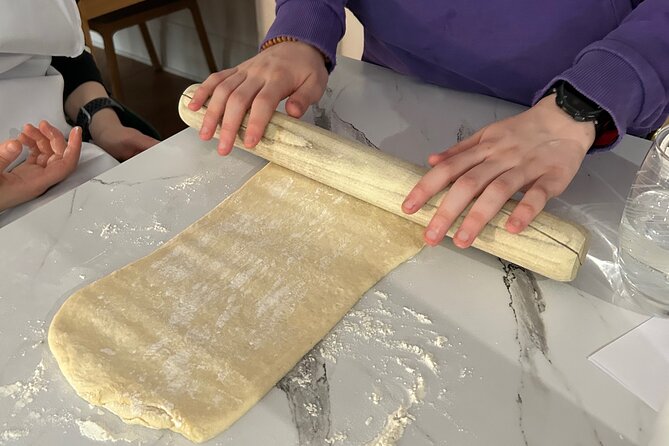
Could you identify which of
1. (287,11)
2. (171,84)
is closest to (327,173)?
(287,11)

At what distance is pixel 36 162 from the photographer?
90 centimetres

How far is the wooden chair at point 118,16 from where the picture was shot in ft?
6.41

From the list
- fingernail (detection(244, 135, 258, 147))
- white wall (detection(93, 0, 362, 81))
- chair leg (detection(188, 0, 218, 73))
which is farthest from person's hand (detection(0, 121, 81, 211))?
chair leg (detection(188, 0, 218, 73))

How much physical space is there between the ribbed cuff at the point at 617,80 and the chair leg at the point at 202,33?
1.96m

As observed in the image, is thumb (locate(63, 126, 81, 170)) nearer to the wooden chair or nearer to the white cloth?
the white cloth

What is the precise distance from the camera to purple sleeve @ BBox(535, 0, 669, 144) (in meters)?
0.67

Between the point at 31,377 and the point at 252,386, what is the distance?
0.68 feet

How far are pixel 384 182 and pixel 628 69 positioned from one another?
308 millimetres

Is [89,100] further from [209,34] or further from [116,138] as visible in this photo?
[209,34]

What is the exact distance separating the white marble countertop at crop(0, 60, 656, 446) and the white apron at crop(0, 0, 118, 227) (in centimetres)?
22

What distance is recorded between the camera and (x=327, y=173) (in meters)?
0.70

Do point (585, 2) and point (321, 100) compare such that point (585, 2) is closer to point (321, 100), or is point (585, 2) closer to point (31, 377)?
point (321, 100)

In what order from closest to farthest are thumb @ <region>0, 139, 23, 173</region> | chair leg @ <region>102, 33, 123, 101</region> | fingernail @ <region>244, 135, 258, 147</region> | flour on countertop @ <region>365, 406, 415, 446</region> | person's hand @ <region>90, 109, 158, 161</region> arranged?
1. flour on countertop @ <region>365, 406, 415, 446</region>
2. fingernail @ <region>244, 135, 258, 147</region>
3. thumb @ <region>0, 139, 23, 173</region>
4. person's hand @ <region>90, 109, 158, 161</region>
5. chair leg @ <region>102, 33, 123, 101</region>

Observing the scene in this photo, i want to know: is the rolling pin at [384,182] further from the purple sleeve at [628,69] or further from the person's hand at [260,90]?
the purple sleeve at [628,69]
